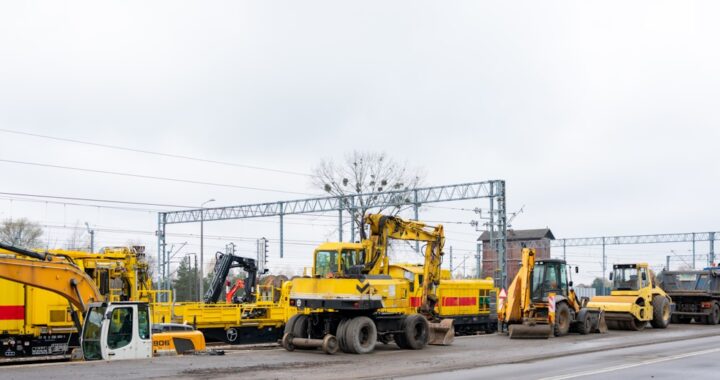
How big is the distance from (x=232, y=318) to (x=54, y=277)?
1067 centimetres

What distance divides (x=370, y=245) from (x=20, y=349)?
34.0ft

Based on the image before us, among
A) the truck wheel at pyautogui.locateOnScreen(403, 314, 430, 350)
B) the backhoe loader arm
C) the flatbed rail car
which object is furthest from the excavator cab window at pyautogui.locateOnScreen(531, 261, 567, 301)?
the backhoe loader arm

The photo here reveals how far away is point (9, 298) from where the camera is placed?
23062mm

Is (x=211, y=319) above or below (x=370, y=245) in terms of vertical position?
below

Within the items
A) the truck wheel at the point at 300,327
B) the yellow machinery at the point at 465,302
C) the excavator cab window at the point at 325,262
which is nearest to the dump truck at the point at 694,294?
the yellow machinery at the point at 465,302

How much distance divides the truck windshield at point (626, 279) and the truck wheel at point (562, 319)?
5090mm

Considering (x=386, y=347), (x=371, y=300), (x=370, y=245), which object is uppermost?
(x=370, y=245)

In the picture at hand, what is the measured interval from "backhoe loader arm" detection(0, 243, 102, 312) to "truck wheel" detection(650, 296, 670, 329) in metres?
22.5

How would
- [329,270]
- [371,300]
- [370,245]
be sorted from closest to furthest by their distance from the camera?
[371,300] → [370,245] → [329,270]

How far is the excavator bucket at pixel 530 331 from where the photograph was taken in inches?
1086

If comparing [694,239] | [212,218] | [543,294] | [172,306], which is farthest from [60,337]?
[694,239]

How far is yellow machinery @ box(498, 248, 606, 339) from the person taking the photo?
93.0ft

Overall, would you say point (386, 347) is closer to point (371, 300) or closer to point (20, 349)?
point (371, 300)

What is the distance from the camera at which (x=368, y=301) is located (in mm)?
22328
